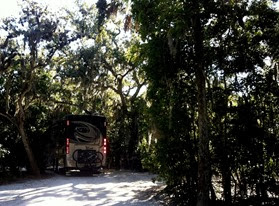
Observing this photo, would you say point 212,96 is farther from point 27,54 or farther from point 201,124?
point 27,54

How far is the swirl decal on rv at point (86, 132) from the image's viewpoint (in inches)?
619

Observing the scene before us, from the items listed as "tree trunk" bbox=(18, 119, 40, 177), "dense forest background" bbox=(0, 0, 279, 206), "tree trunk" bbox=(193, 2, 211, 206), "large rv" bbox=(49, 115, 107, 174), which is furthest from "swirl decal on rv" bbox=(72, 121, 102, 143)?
"tree trunk" bbox=(193, 2, 211, 206)

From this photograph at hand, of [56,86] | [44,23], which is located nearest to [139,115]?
[56,86]

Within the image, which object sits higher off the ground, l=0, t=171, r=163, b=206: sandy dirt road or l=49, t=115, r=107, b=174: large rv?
l=49, t=115, r=107, b=174: large rv

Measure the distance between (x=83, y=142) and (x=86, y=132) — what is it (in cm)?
49

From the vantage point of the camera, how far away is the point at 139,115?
22016 millimetres

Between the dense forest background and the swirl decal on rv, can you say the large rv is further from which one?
the dense forest background

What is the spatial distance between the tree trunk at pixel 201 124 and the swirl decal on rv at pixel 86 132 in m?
8.52

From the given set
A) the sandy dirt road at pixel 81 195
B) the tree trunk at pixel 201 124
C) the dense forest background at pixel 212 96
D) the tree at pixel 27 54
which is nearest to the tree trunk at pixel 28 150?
the tree at pixel 27 54

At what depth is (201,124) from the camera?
8.25 m

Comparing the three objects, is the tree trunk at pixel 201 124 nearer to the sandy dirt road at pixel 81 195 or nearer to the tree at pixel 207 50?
the tree at pixel 207 50

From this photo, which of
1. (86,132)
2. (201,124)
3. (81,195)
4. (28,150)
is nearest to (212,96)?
(201,124)

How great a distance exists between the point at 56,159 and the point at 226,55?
40.5 ft

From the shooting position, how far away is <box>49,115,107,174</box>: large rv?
15.6 m
